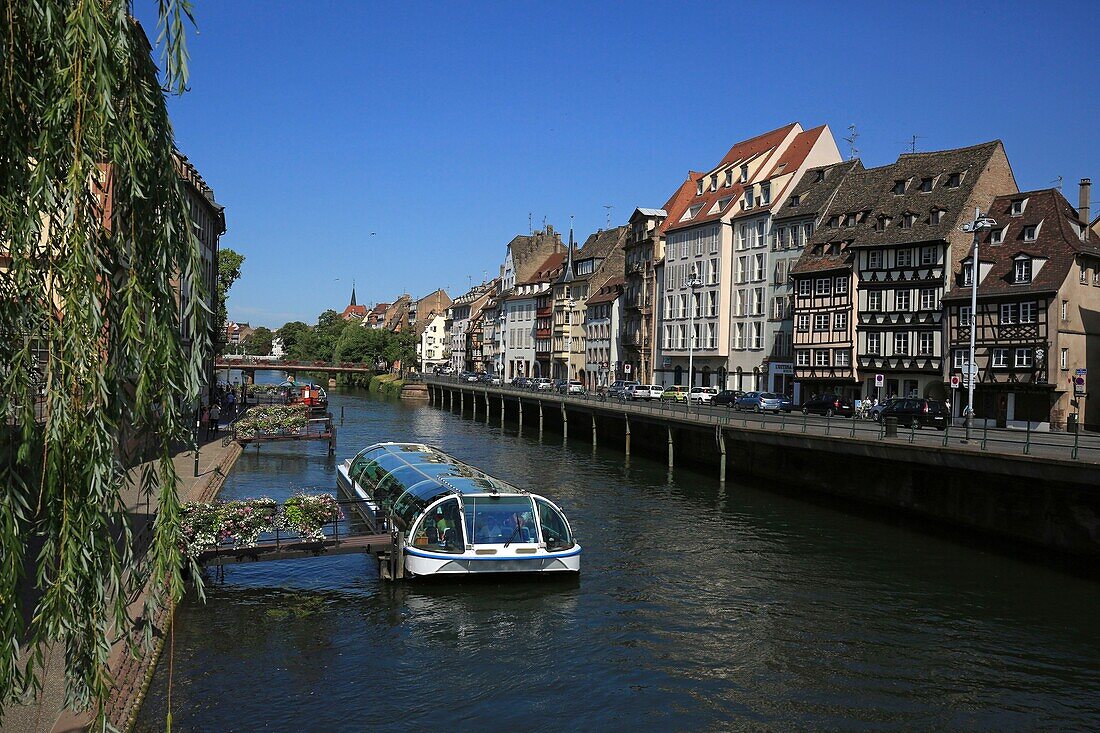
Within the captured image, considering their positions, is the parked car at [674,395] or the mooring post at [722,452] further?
the parked car at [674,395]

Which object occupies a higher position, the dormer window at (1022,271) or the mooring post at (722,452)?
the dormer window at (1022,271)

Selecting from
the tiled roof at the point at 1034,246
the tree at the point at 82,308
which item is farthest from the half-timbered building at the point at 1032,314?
the tree at the point at 82,308

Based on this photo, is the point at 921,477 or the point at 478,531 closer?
the point at 478,531

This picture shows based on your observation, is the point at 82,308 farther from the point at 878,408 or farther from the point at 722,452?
the point at 878,408

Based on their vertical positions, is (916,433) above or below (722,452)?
above

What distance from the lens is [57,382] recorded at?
719 cm

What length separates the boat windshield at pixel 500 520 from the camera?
2141 centimetres

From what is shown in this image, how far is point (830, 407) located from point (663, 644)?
4018 centimetres

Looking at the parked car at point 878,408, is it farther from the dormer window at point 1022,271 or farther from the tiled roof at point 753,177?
the tiled roof at point 753,177

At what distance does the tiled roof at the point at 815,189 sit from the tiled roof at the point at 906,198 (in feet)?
2.84

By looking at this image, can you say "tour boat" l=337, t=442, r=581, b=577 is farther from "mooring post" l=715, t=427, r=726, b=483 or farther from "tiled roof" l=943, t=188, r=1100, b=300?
"tiled roof" l=943, t=188, r=1100, b=300

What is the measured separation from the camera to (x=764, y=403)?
5859 centimetres

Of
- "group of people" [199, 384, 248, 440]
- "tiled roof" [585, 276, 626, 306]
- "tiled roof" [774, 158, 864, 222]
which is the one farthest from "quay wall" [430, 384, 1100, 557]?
"tiled roof" [585, 276, 626, 306]

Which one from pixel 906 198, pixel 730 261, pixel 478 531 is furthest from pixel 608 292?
pixel 478 531
